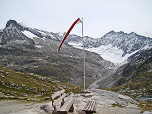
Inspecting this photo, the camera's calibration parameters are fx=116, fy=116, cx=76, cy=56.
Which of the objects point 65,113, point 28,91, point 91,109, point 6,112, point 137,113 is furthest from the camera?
point 28,91

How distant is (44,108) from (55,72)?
4888 inches

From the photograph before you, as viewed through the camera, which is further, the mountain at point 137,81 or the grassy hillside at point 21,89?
the mountain at point 137,81

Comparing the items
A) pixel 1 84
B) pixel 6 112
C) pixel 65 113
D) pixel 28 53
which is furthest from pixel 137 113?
pixel 28 53

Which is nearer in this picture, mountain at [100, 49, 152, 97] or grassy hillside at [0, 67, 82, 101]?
grassy hillside at [0, 67, 82, 101]

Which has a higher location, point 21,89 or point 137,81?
point 21,89

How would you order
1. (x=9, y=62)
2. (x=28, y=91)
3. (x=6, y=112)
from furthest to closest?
(x=9, y=62)
(x=28, y=91)
(x=6, y=112)

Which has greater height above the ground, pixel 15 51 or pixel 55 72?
pixel 15 51

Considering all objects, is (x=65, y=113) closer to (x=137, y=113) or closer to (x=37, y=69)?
(x=137, y=113)

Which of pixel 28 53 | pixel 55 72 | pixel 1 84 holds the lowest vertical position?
pixel 55 72

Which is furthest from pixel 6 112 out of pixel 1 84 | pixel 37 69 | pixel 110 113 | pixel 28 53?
pixel 28 53

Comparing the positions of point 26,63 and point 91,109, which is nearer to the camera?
point 91,109

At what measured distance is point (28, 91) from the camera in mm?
24891

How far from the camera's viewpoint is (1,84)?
22625mm

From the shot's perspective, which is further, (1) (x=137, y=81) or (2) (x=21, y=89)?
(1) (x=137, y=81)
